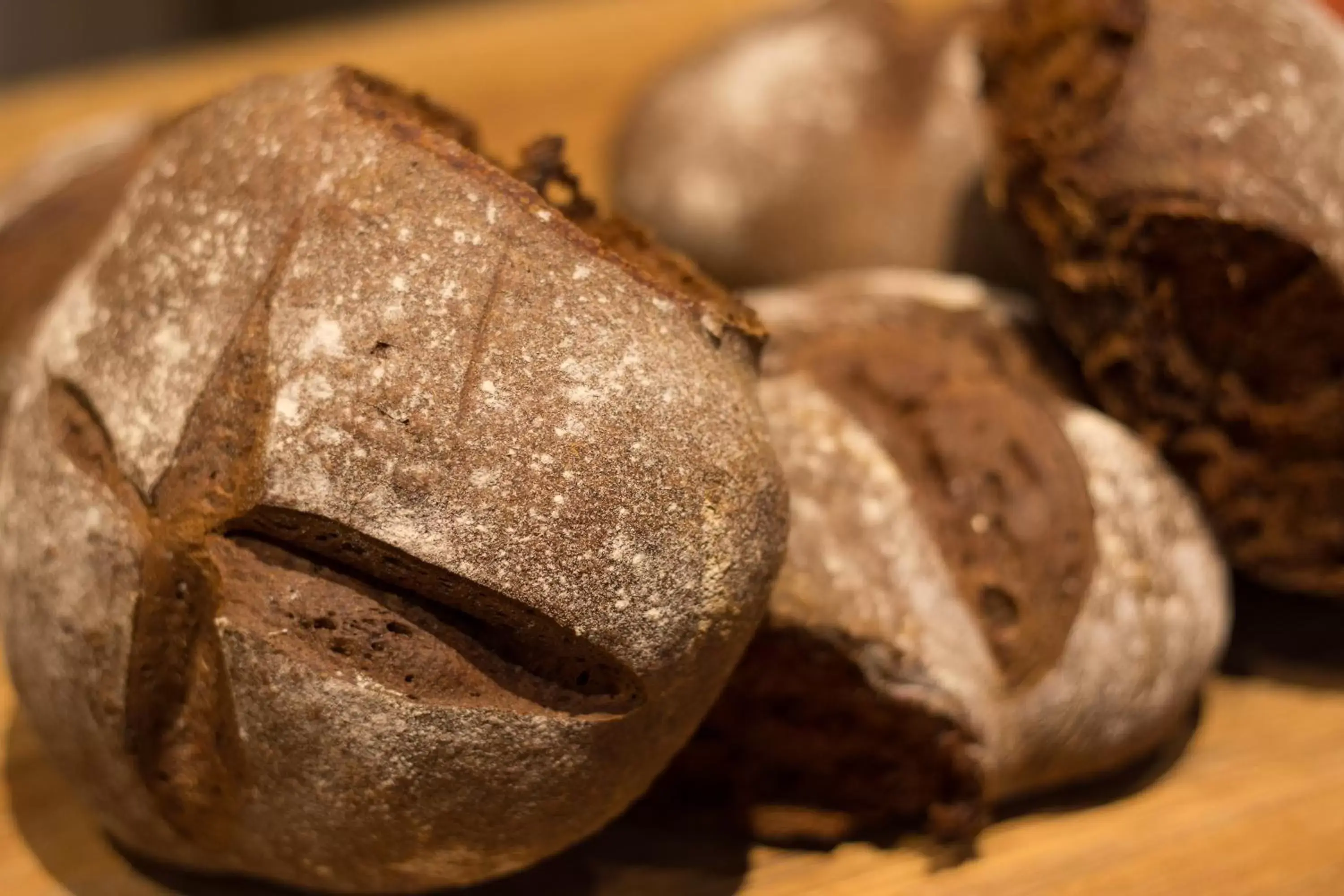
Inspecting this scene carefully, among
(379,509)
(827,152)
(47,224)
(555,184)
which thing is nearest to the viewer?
(379,509)

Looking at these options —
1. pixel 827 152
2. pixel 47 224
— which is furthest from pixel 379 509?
pixel 827 152

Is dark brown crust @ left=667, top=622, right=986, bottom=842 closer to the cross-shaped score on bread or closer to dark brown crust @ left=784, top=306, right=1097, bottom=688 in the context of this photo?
dark brown crust @ left=784, top=306, right=1097, bottom=688

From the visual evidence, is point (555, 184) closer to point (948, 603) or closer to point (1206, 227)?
point (948, 603)

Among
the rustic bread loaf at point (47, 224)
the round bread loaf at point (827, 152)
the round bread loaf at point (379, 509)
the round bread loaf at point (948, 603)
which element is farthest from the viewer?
the round bread loaf at point (827, 152)

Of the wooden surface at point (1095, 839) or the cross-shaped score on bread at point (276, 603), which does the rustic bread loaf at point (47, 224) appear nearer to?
the wooden surface at point (1095, 839)

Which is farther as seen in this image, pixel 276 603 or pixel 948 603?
pixel 948 603

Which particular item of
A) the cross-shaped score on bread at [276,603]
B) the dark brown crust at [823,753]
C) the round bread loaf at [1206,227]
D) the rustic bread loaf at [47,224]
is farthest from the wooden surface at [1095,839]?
the rustic bread loaf at [47,224]
